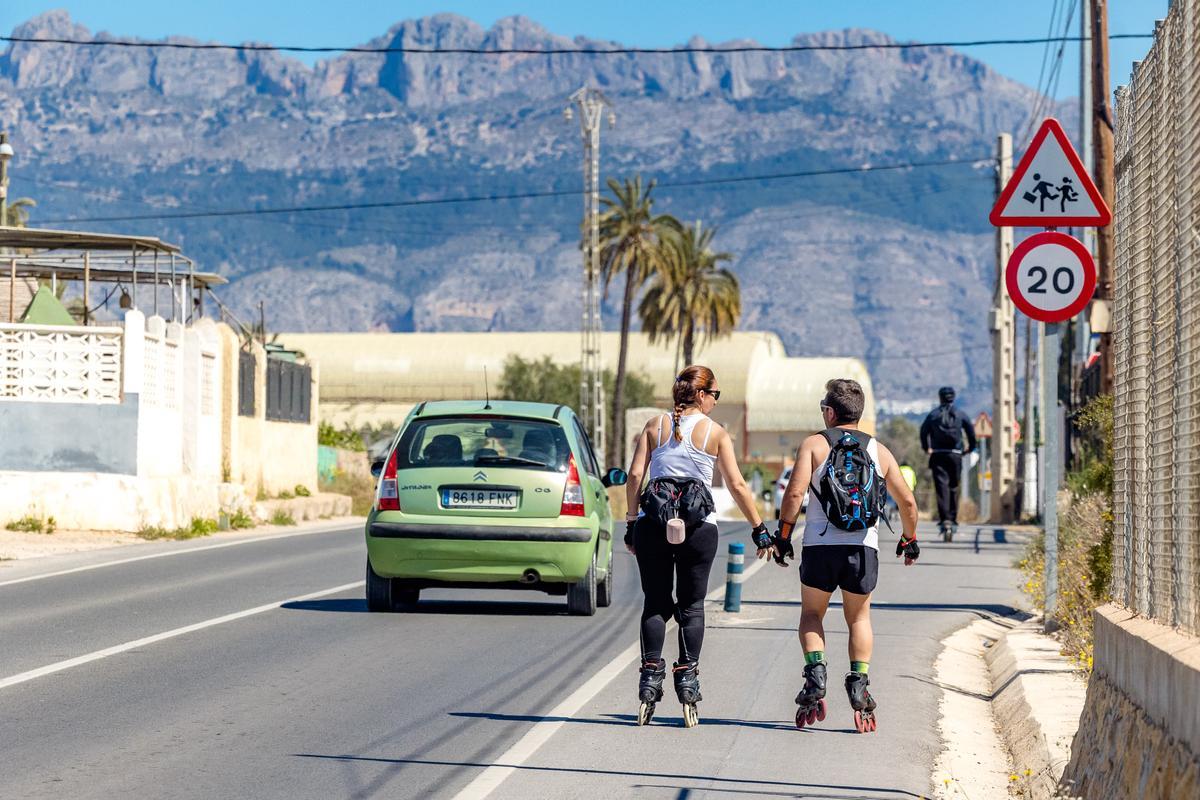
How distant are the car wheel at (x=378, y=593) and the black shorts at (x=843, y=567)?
6483 mm

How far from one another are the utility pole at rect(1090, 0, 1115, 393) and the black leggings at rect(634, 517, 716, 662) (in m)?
16.1

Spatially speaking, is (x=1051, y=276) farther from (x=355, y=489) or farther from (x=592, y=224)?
(x=592, y=224)

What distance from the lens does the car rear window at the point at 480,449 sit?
14.8m

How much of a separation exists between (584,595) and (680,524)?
559 cm

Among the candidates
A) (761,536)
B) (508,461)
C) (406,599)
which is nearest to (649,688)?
(761,536)

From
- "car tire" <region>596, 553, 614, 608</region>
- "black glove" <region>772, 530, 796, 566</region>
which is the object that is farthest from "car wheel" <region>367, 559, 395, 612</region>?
"black glove" <region>772, 530, 796, 566</region>

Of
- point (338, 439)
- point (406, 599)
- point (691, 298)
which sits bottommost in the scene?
point (406, 599)

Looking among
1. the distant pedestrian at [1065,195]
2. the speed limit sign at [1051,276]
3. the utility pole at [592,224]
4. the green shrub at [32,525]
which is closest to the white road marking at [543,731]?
the speed limit sign at [1051,276]

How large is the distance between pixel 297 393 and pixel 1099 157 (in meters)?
21.8

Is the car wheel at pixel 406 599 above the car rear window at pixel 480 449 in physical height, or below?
below

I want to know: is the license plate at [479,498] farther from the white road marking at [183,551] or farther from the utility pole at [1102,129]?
the utility pole at [1102,129]

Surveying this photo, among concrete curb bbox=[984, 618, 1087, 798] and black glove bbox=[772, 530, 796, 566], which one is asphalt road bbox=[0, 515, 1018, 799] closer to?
concrete curb bbox=[984, 618, 1087, 798]

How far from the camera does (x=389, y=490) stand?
14664 millimetres

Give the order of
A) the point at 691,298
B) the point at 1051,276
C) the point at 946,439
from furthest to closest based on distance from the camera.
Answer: the point at 691,298
the point at 946,439
the point at 1051,276
